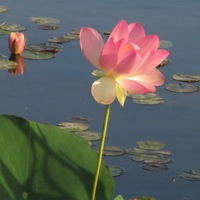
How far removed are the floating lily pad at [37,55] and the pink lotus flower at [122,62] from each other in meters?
2.18

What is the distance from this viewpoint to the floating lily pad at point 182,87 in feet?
10.6

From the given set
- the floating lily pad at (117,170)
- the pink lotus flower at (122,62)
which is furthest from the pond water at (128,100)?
the pink lotus flower at (122,62)

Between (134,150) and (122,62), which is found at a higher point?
(122,62)

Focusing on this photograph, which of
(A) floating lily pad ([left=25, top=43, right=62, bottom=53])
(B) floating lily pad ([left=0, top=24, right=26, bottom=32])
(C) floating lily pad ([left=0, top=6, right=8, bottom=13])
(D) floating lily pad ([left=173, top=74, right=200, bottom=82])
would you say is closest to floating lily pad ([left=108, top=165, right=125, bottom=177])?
(D) floating lily pad ([left=173, top=74, right=200, bottom=82])

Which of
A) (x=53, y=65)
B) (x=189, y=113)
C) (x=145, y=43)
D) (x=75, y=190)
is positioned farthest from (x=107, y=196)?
(x=53, y=65)

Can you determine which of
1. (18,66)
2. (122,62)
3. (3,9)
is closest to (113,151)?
(18,66)

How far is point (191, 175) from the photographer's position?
2543 millimetres

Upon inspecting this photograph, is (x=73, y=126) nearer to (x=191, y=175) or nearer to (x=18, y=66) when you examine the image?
(x=191, y=175)

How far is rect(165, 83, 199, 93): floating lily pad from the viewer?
3.22 meters

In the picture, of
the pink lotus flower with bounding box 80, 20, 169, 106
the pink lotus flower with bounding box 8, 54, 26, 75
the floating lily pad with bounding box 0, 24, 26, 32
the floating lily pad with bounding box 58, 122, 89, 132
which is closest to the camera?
the pink lotus flower with bounding box 80, 20, 169, 106

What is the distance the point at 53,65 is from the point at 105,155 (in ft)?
2.85

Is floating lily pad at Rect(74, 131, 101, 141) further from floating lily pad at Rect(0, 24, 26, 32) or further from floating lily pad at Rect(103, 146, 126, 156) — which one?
floating lily pad at Rect(0, 24, 26, 32)

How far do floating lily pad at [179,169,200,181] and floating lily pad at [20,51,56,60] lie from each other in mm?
1130

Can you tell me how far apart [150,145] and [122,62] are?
1415mm
